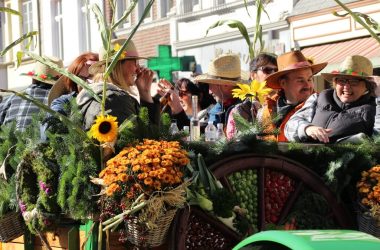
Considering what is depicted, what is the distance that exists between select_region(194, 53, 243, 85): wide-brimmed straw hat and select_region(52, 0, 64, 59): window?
767 inches

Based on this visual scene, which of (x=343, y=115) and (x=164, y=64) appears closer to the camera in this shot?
(x=343, y=115)

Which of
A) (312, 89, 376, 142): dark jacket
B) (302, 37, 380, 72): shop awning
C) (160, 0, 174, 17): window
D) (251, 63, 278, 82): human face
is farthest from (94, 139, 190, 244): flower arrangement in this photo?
(160, 0, 174, 17): window

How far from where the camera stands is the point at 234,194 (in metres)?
4.74

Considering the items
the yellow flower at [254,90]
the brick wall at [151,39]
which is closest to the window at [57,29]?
the brick wall at [151,39]

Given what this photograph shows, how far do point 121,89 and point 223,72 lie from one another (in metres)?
2.08

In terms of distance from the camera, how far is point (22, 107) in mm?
6895

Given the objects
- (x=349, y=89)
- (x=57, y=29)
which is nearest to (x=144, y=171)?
(x=349, y=89)

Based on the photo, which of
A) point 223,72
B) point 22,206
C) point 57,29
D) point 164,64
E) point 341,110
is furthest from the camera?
point 57,29

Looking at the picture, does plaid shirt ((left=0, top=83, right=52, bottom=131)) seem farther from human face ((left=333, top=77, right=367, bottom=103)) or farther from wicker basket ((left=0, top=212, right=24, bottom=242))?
human face ((left=333, top=77, right=367, bottom=103))

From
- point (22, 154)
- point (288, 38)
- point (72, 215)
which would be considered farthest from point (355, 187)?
point (288, 38)

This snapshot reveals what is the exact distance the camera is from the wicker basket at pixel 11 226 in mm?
5324

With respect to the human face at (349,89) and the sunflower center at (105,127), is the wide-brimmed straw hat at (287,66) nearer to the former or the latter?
the human face at (349,89)

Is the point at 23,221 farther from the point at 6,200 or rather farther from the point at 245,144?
the point at 245,144

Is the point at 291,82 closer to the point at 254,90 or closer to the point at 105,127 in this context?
the point at 254,90
